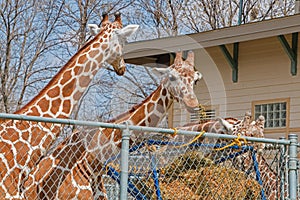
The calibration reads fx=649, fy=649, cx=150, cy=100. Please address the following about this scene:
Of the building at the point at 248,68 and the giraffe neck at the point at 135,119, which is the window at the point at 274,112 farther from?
the giraffe neck at the point at 135,119

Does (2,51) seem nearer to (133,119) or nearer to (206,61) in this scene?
(206,61)

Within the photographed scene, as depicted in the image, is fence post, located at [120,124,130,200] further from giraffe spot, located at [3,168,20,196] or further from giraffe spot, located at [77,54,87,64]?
giraffe spot, located at [77,54,87,64]

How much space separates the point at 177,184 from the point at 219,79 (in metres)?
7.11

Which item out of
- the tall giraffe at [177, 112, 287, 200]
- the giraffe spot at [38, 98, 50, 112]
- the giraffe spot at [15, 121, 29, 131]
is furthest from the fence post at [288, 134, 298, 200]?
the giraffe spot at [38, 98, 50, 112]

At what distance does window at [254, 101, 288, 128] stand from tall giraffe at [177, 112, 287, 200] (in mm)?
3569

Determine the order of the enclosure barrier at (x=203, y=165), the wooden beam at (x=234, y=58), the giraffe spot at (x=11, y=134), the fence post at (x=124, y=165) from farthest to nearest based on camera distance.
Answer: the wooden beam at (x=234, y=58) < the giraffe spot at (x=11, y=134) < the enclosure barrier at (x=203, y=165) < the fence post at (x=124, y=165)

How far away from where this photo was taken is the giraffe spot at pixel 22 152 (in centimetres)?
531

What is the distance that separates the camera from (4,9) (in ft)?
62.8

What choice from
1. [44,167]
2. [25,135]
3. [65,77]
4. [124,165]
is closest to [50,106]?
[65,77]

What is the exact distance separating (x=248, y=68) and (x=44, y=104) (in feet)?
21.5

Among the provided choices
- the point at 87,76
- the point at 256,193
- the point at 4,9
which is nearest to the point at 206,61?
the point at 87,76

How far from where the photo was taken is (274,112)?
37.8ft

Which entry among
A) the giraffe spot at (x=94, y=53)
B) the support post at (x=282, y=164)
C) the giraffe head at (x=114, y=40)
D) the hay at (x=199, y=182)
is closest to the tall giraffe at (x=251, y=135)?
the support post at (x=282, y=164)

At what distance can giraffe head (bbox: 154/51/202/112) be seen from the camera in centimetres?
634
